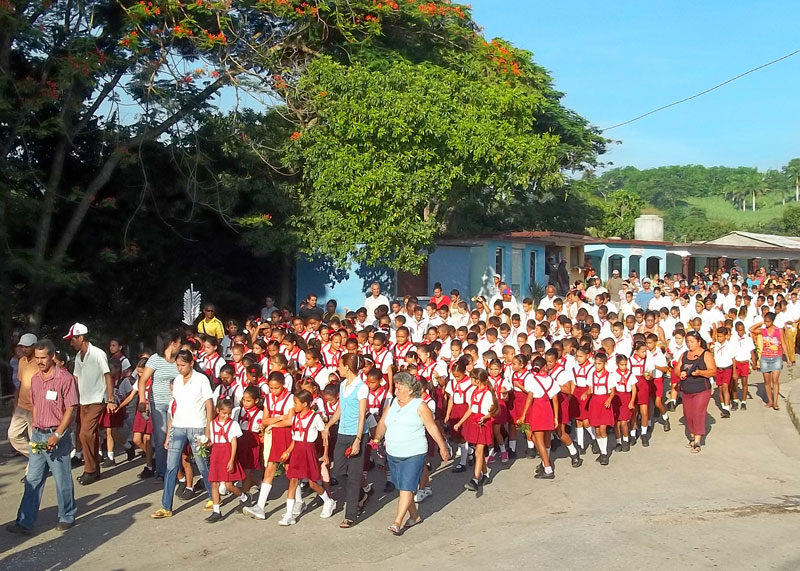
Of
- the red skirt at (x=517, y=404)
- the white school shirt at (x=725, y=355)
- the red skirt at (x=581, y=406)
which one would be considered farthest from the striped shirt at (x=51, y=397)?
the white school shirt at (x=725, y=355)

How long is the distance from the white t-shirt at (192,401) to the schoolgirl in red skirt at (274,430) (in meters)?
0.58

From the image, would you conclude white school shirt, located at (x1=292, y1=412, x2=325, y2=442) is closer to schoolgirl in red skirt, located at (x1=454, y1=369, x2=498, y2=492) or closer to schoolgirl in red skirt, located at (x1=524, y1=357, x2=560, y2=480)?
schoolgirl in red skirt, located at (x1=454, y1=369, x2=498, y2=492)

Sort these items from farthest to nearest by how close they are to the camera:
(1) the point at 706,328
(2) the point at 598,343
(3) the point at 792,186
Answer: (3) the point at 792,186 < (1) the point at 706,328 < (2) the point at 598,343

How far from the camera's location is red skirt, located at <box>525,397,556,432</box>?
10125mm

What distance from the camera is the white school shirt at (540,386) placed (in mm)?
10219

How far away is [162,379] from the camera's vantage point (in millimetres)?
9750

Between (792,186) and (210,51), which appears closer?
(210,51)

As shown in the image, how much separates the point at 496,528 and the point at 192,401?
299 cm

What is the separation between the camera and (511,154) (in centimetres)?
1997

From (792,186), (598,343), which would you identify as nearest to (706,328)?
(598,343)

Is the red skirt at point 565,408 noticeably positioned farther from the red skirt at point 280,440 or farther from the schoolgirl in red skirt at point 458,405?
the red skirt at point 280,440

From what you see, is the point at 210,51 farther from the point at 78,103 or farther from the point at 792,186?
the point at 792,186

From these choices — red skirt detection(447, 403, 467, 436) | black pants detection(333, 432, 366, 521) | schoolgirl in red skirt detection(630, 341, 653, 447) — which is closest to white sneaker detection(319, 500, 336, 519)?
black pants detection(333, 432, 366, 521)

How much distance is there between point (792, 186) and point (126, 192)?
391ft
